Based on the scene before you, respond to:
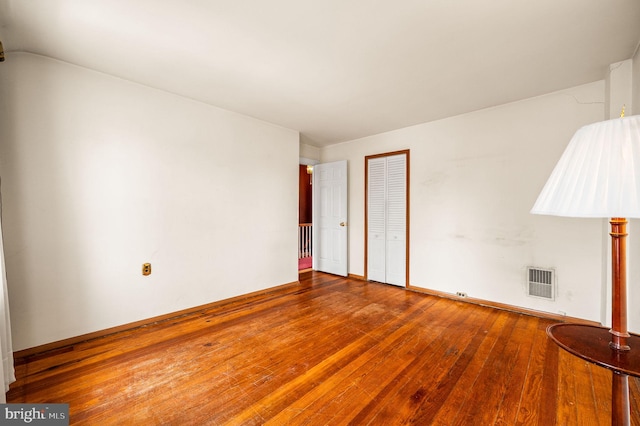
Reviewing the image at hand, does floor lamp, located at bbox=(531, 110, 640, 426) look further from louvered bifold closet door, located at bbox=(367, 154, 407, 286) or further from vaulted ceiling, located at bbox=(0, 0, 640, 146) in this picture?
louvered bifold closet door, located at bbox=(367, 154, 407, 286)

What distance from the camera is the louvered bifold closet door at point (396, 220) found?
4320 mm

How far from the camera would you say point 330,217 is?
532 cm

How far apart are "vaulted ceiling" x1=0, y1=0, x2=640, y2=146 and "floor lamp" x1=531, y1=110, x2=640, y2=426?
145 cm

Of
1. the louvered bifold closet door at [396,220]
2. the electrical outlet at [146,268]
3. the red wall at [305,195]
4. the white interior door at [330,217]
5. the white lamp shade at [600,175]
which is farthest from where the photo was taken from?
the red wall at [305,195]

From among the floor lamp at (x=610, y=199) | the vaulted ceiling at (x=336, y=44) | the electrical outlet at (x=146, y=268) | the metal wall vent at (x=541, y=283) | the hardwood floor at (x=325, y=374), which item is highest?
the vaulted ceiling at (x=336, y=44)

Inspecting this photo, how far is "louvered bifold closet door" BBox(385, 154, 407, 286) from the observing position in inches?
170

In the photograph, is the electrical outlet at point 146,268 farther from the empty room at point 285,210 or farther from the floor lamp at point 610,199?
the floor lamp at point 610,199

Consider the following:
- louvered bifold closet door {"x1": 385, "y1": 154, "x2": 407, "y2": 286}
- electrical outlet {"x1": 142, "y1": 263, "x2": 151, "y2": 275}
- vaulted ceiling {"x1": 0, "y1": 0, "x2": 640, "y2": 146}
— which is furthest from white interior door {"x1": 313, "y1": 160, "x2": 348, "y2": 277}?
electrical outlet {"x1": 142, "y1": 263, "x2": 151, "y2": 275}

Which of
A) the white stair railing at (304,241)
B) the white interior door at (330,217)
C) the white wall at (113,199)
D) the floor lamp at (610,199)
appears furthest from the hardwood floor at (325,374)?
the white stair railing at (304,241)

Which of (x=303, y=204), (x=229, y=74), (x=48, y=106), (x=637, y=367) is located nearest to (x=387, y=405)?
(x=637, y=367)

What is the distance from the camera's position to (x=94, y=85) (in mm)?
2605

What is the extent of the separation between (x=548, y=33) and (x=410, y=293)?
3.33 m

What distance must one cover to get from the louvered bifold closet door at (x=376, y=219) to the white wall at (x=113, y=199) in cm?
202

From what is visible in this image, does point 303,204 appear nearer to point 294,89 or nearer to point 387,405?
point 294,89
